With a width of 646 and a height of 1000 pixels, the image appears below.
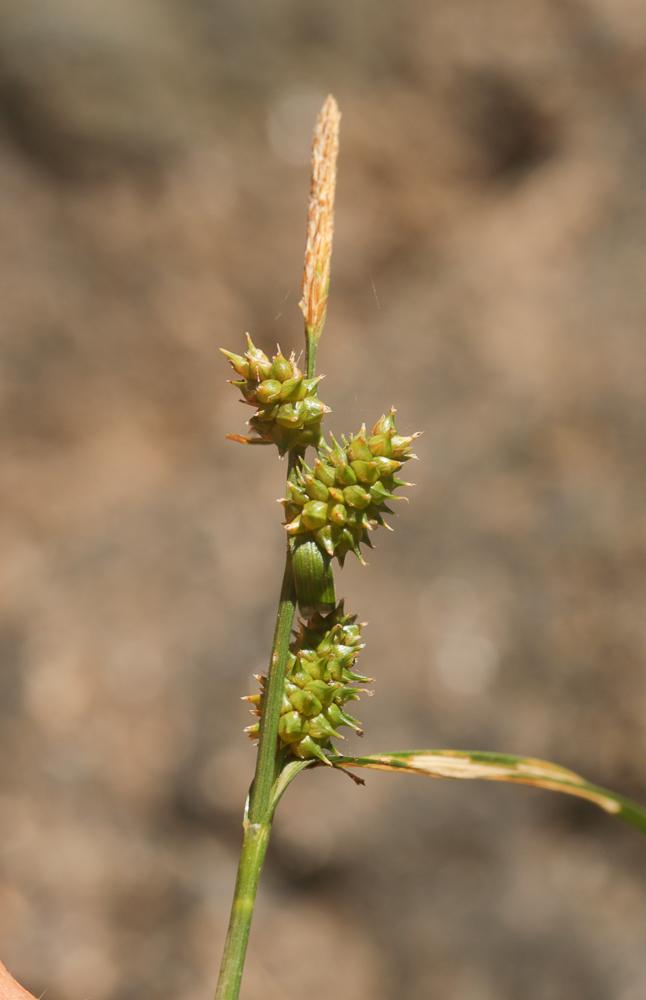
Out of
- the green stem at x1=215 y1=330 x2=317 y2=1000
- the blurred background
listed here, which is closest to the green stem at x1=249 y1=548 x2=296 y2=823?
the green stem at x1=215 y1=330 x2=317 y2=1000

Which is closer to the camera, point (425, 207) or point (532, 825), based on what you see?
point (532, 825)

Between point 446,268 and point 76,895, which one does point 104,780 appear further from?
point 446,268

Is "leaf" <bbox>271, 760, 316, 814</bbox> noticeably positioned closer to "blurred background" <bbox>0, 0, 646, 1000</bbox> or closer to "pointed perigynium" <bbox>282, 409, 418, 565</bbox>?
"pointed perigynium" <bbox>282, 409, 418, 565</bbox>

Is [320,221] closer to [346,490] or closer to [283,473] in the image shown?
[346,490]

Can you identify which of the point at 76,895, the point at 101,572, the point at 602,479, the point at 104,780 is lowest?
the point at 76,895

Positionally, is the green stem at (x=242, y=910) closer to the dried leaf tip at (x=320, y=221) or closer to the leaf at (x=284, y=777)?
the leaf at (x=284, y=777)

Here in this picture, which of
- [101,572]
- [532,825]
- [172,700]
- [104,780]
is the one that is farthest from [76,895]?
[532,825]

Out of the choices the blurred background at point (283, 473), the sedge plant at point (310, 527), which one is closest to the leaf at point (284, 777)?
the sedge plant at point (310, 527)
